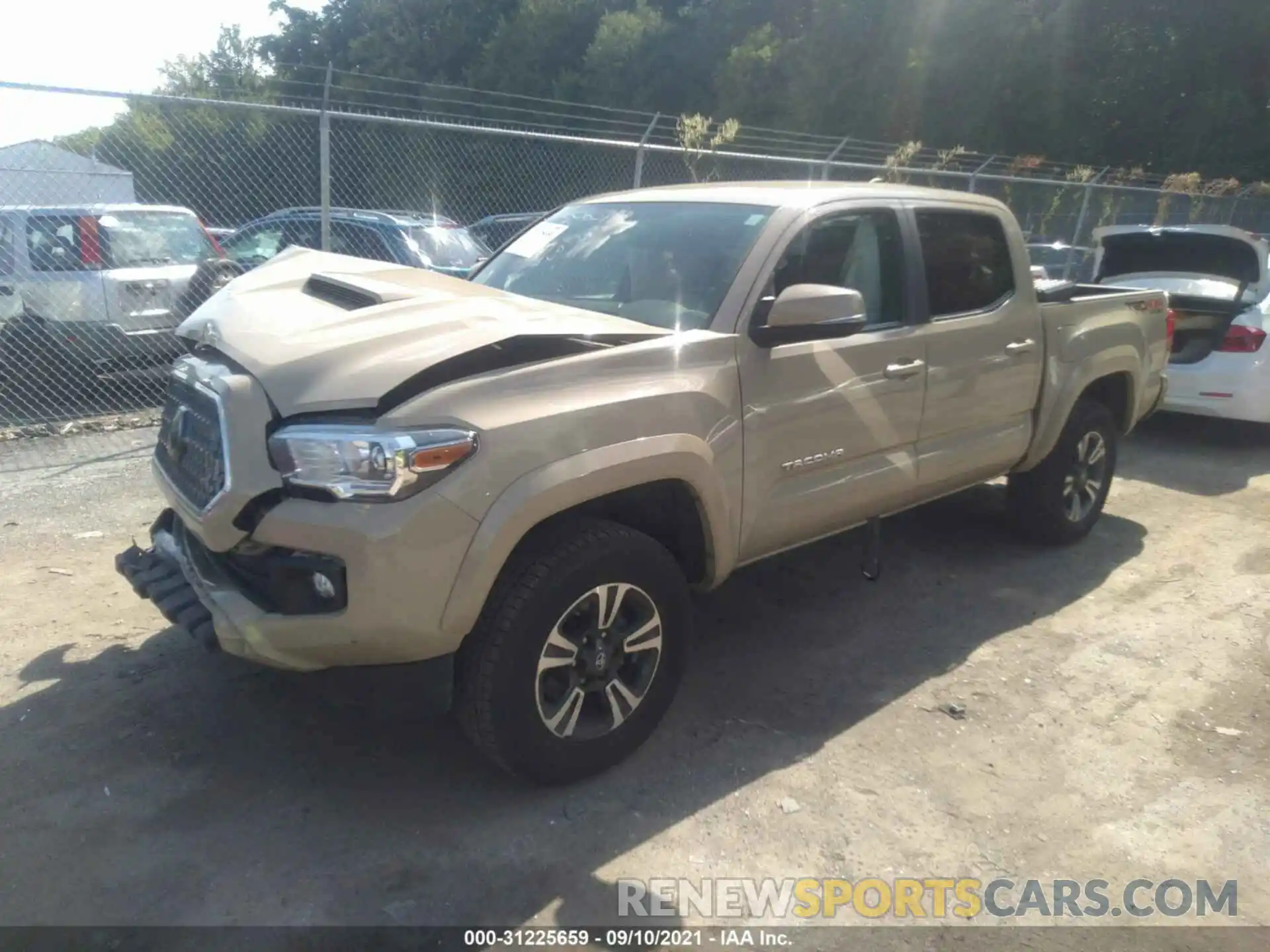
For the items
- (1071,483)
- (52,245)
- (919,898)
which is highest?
(52,245)

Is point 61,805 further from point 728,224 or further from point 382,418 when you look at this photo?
point 728,224

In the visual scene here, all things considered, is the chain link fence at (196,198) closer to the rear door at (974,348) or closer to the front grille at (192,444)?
the front grille at (192,444)

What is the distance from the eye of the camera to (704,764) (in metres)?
3.43

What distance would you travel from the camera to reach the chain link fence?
303 inches

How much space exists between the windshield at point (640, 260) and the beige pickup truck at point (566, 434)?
1 cm

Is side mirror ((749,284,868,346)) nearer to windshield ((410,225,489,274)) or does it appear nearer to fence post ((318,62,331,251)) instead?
fence post ((318,62,331,251))

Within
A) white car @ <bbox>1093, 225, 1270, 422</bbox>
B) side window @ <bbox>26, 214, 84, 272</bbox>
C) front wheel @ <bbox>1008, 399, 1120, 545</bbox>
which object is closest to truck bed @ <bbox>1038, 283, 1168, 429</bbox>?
front wheel @ <bbox>1008, 399, 1120, 545</bbox>

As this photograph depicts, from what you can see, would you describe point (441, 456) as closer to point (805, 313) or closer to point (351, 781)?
point (351, 781)

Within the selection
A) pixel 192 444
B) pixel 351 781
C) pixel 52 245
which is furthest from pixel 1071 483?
pixel 52 245

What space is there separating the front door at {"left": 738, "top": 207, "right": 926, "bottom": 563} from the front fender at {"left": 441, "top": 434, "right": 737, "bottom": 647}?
249mm

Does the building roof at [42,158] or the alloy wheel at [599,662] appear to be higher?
the building roof at [42,158]

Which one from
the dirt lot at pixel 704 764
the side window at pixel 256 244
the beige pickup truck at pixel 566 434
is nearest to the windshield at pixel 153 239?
the side window at pixel 256 244

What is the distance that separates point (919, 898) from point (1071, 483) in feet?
10.7

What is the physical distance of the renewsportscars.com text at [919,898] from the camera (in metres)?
2.79
